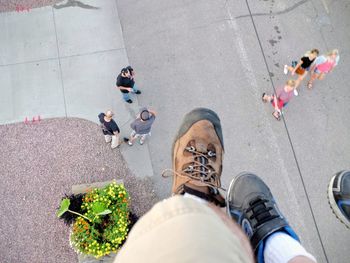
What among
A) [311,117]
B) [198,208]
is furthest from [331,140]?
[198,208]

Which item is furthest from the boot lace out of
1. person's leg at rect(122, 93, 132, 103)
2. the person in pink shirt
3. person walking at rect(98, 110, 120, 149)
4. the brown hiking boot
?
the person in pink shirt

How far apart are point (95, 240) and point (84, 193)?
0.88 metres

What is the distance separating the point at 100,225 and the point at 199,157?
72.2 inches

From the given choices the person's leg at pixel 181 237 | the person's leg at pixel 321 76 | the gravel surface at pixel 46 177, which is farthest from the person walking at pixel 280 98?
the person's leg at pixel 181 237

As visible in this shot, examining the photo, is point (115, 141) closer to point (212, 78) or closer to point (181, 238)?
point (212, 78)

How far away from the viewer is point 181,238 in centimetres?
141

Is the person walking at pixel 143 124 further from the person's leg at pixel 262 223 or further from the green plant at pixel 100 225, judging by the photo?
the person's leg at pixel 262 223

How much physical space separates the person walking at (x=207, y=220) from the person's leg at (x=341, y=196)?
1.06m

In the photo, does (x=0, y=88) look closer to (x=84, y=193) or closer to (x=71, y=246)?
(x=84, y=193)

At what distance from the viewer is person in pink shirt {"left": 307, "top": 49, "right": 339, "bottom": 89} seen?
6035 millimetres

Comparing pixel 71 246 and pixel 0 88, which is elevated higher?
pixel 0 88

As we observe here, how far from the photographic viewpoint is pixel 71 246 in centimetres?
542

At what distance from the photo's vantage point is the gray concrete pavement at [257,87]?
598 centimetres

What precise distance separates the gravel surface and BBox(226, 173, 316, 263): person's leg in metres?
2.03
